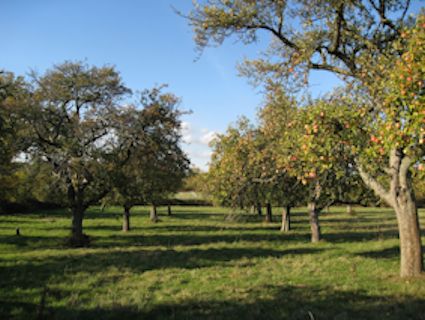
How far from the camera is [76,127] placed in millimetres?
20578

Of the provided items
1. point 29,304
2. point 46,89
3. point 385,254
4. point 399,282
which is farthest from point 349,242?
point 46,89

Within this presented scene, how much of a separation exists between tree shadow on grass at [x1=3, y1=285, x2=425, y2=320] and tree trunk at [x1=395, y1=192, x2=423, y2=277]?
2.27 metres

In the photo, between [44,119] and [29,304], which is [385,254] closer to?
[29,304]

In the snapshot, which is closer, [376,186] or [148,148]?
[376,186]

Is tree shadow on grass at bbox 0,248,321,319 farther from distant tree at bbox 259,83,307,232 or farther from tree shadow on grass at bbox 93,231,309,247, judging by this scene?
distant tree at bbox 259,83,307,232

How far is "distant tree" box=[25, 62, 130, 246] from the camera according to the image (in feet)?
65.3

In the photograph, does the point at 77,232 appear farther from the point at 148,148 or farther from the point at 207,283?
the point at 207,283

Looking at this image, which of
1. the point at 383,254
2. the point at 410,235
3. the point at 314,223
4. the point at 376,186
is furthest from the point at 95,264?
the point at 314,223

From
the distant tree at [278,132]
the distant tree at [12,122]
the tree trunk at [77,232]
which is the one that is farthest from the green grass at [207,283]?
the distant tree at [12,122]

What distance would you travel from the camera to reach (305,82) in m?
12.2

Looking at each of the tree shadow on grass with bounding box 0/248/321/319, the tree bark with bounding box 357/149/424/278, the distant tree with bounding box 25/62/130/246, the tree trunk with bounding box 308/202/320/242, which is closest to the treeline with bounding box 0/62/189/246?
the distant tree with bounding box 25/62/130/246

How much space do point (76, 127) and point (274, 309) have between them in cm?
1652

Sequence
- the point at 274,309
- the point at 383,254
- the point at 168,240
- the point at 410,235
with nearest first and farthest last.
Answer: the point at 274,309, the point at 410,235, the point at 383,254, the point at 168,240

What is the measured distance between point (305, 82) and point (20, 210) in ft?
161
